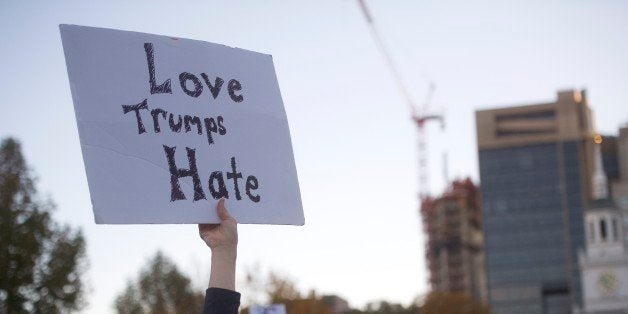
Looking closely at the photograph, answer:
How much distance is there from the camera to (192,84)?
19.1 ft

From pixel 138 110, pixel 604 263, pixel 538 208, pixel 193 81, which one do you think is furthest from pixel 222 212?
pixel 538 208

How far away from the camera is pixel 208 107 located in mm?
5812

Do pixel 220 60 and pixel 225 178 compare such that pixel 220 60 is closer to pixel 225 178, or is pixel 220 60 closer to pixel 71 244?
pixel 225 178

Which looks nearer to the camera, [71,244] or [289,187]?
[289,187]

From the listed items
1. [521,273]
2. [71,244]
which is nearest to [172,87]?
[71,244]

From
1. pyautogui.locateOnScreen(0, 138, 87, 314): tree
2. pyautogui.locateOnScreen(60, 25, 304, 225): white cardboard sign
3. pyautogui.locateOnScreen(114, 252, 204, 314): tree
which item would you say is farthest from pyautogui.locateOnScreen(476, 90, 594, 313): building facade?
pyautogui.locateOnScreen(60, 25, 304, 225): white cardboard sign

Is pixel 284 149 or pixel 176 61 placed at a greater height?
pixel 176 61

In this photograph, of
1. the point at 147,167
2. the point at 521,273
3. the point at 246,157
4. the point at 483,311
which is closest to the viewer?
the point at 147,167

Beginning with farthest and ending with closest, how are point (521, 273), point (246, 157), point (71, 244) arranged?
A: point (521, 273)
point (71, 244)
point (246, 157)

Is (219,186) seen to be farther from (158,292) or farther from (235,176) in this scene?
(158,292)

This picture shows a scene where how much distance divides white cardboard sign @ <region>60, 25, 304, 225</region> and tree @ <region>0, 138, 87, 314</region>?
109ft

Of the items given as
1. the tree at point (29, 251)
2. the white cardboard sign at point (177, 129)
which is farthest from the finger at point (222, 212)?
the tree at point (29, 251)

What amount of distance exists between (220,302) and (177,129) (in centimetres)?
105

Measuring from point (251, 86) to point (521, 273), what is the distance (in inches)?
7279
